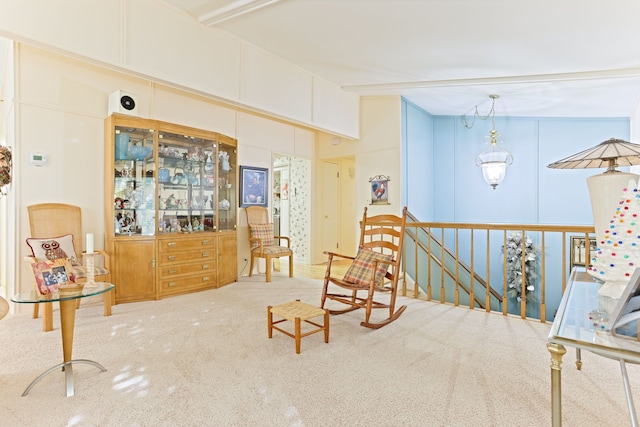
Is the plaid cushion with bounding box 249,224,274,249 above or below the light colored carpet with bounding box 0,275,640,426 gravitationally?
above

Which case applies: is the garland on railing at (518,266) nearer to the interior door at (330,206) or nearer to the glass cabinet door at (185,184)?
the interior door at (330,206)

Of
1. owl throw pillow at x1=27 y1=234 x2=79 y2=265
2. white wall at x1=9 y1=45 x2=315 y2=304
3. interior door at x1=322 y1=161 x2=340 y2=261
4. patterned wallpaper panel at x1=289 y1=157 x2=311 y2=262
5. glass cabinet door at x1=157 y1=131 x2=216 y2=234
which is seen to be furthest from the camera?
interior door at x1=322 y1=161 x2=340 y2=261

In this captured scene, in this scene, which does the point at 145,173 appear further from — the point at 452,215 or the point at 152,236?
the point at 452,215

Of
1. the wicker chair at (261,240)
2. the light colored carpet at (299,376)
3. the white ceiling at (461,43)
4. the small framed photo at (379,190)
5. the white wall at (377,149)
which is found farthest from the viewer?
the small framed photo at (379,190)

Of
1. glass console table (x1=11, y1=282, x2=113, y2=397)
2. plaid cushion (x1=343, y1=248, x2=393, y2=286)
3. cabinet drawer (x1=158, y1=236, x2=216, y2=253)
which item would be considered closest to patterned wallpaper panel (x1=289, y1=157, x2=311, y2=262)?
cabinet drawer (x1=158, y1=236, x2=216, y2=253)

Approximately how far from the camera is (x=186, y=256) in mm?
4316

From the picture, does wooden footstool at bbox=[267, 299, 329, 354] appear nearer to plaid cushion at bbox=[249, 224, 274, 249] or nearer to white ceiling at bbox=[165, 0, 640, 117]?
plaid cushion at bbox=[249, 224, 274, 249]

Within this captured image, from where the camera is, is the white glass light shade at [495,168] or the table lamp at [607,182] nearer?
the table lamp at [607,182]

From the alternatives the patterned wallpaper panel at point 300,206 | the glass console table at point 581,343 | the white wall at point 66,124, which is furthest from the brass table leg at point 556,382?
the patterned wallpaper panel at point 300,206

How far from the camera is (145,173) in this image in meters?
4.09

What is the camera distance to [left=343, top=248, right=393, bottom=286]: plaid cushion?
10.8 ft

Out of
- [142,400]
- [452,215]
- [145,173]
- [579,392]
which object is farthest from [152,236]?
[452,215]

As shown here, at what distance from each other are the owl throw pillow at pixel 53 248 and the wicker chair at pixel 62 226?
0.28 ft

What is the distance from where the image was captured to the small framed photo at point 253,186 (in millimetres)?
5457
